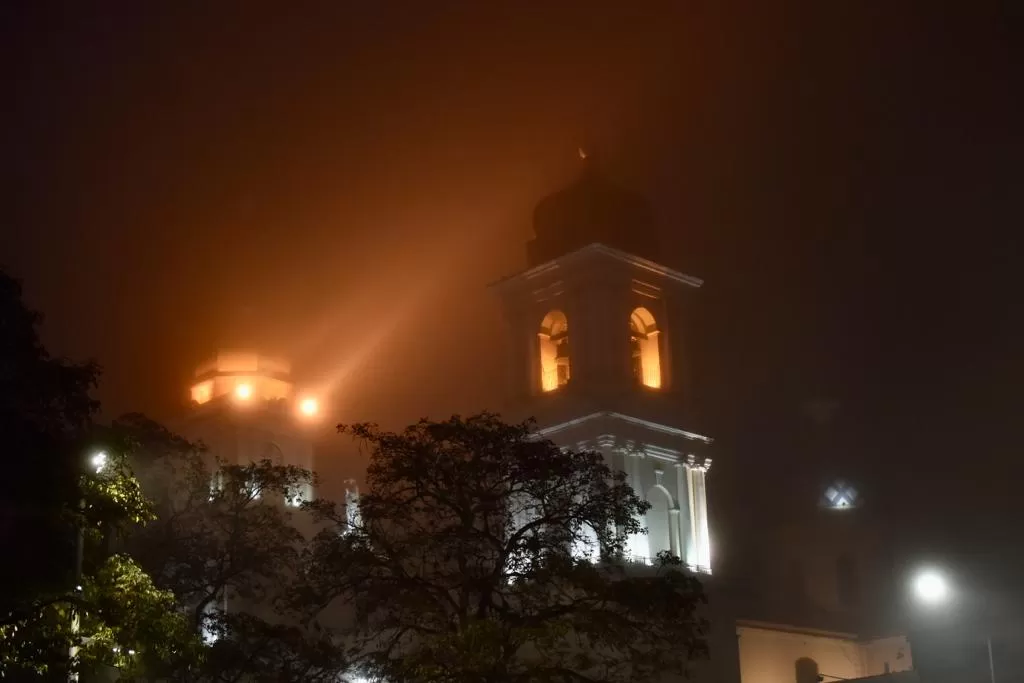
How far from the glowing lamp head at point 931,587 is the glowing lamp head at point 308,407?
23.7 m

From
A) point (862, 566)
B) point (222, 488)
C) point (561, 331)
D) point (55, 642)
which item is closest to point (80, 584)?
point (55, 642)

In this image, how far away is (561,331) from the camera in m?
44.6

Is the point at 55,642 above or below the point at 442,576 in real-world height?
below

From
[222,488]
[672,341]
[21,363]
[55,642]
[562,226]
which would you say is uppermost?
[562,226]

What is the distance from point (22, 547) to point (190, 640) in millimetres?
3254

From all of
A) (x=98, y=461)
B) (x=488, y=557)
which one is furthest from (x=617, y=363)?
(x=98, y=461)

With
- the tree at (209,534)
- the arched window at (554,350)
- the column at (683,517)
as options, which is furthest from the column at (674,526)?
the tree at (209,534)

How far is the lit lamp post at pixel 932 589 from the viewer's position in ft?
159

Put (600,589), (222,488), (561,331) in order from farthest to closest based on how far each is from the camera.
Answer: (561,331)
(222,488)
(600,589)

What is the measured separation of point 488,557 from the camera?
25703 millimetres

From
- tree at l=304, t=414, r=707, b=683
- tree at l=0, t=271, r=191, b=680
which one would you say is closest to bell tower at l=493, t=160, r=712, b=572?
tree at l=304, t=414, r=707, b=683

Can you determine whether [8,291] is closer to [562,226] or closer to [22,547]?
[22,547]

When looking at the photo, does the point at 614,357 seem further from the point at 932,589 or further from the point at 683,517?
the point at 932,589

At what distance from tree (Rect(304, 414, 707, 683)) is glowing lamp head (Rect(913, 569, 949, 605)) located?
23.9 meters
